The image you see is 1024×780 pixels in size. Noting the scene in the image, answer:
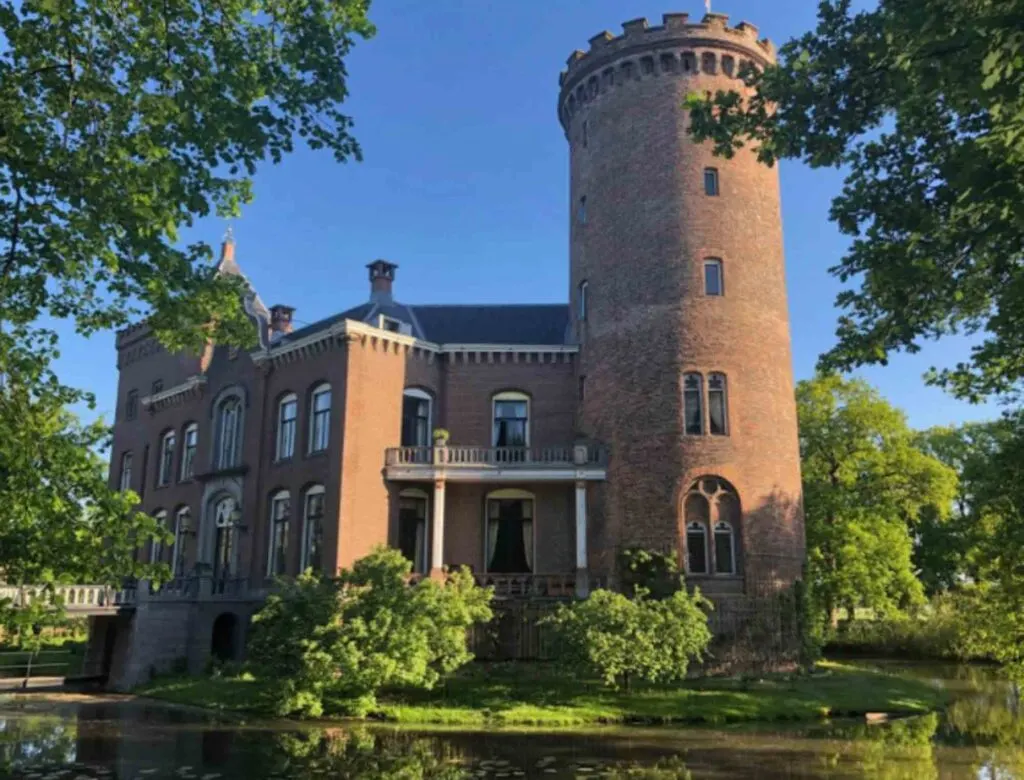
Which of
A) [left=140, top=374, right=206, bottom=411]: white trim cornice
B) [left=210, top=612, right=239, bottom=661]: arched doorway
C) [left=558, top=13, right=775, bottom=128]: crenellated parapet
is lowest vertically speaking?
[left=210, top=612, right=239, bottom=661]: arched doorway

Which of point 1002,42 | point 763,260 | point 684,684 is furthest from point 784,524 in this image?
point 1002,42

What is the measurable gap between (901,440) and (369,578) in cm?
2572

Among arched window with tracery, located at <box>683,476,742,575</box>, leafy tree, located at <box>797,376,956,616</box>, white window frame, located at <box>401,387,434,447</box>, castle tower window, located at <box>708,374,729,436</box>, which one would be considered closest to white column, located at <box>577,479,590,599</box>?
arched window with tracery, located at <box>683,476,742,575</box>

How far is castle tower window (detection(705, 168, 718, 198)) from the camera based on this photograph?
84.2 ft

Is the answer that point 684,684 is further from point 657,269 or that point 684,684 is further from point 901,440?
point 901,440

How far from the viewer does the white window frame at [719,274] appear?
81.4ft

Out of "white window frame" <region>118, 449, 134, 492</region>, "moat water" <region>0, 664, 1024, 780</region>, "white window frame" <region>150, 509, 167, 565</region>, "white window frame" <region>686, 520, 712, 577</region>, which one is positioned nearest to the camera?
"moat water" <region>0, 664, 1024, 780</region>

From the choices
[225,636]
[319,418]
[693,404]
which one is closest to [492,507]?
[319,418]

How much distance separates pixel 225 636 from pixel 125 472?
13.3 m

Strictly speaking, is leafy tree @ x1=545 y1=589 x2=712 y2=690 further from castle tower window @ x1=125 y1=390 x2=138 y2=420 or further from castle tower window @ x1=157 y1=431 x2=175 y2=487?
castle tower window @ x1=125 y1=390 x2=138 y2=420

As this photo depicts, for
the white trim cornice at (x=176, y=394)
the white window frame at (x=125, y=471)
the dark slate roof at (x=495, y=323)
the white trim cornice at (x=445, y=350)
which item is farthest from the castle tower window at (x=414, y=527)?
the white window frame at (x=125, y=471)

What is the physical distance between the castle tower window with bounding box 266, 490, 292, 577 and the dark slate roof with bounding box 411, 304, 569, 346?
686 centimetres

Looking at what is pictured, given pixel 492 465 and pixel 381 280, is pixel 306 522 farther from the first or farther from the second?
pixel 381 280

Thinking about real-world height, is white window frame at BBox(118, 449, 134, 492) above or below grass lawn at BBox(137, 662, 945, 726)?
above
